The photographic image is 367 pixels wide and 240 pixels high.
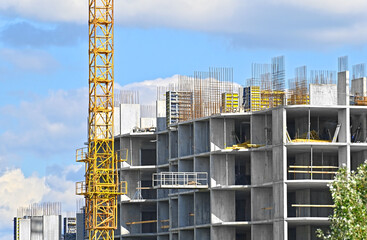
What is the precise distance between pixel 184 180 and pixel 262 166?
27.3 feet

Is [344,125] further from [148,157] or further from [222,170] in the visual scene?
[148,157]

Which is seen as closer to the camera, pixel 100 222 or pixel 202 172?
pixel 202 172

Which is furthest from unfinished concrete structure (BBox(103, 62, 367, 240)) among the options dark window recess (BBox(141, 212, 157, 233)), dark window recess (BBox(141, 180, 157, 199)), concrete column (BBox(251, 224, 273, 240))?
dark window recess (BBox(141, 180, 157, 199))

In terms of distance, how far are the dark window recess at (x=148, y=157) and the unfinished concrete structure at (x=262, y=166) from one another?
697cm

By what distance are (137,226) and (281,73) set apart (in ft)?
83.5

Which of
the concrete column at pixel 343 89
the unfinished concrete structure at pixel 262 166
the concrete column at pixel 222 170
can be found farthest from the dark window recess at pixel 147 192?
the concrete column at pixel 343 89

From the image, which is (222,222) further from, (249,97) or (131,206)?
(131,206)

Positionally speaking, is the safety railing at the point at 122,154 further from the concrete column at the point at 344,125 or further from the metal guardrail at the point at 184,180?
the concrete column at the point at 344,125

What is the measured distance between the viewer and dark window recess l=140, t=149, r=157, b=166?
103m

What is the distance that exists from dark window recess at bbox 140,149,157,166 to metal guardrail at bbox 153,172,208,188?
9.38 m

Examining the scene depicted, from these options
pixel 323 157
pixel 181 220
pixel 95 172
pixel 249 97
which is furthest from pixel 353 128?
pixel 95 172

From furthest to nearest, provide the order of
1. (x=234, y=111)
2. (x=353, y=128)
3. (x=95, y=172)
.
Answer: (x=95, y=172)
(x=234, y=111)
(x=353, y=128)

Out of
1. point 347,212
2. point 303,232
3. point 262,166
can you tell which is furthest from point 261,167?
point 347,212

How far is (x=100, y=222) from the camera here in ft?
328
